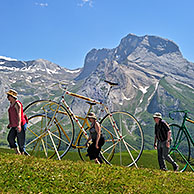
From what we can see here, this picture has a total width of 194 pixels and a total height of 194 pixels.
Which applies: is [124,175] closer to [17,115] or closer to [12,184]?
[12,184]

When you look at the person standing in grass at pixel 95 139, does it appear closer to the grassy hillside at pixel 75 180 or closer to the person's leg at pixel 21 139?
the grassy hillside at pixel 75 180

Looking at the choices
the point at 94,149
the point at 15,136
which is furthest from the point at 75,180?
the point at 15,136

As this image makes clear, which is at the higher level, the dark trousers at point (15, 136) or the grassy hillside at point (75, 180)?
the dark trousers at point (15, 136)

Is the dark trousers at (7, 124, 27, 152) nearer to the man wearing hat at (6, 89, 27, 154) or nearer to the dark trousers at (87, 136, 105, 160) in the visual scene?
the man wearing hat at (6, 89, 27, 154)

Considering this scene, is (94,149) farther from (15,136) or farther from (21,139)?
(15,136)

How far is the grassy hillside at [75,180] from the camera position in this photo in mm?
7113

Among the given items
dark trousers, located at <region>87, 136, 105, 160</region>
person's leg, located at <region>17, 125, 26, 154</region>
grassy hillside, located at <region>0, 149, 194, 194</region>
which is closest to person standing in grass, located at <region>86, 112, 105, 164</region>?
dark trousers, located at <region>87, 136, 105, 160</region>

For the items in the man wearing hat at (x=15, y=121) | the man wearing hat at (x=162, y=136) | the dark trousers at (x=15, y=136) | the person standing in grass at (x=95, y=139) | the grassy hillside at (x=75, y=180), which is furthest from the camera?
the man wearing hat at (x=162, y=136)

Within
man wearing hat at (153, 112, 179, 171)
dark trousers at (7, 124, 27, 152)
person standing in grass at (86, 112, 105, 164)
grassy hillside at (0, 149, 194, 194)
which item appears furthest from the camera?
man wearing hat at (153, 112, 179, 171)

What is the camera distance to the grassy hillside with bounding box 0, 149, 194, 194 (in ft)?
23.3

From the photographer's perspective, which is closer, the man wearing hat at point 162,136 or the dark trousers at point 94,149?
the dark trousers at point 94,149

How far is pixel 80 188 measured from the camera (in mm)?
7465

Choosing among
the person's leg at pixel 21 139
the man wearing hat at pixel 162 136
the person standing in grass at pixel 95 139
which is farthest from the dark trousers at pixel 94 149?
the man wearing hat at pixel 162 136

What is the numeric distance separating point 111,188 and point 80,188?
0.96 metres
